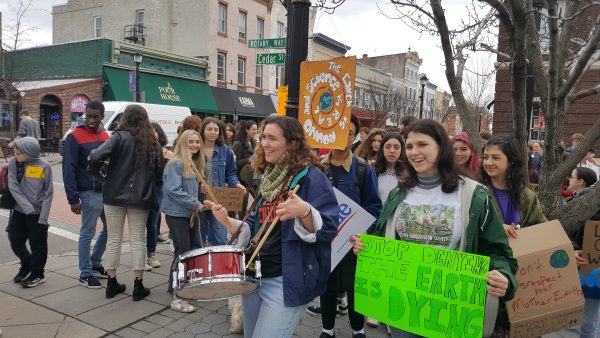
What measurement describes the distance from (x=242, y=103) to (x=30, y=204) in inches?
1003

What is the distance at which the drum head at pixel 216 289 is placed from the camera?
2.26 m

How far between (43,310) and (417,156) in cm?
396

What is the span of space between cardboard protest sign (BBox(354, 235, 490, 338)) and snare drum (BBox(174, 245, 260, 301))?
708 mm

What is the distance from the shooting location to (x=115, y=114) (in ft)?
50.3

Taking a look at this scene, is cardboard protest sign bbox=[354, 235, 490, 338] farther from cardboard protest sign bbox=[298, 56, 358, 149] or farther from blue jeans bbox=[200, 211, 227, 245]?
blue jeans bbox=[200, 211, 227, 245]

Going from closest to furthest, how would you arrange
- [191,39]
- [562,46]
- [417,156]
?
[417,156] < [562,46] < [191,39]

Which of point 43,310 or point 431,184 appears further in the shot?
point 43,310

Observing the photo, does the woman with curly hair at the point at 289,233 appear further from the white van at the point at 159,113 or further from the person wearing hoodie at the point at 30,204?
the white van at the point at 159,113

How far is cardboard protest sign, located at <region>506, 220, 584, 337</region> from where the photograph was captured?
8.40 ft

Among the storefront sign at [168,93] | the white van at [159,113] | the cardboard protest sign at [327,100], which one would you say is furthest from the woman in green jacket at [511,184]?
the storefront sign at [168,93]

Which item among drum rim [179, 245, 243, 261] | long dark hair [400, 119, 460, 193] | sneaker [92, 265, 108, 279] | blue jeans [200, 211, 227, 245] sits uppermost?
long dark hair [400, 119, 460, 193]

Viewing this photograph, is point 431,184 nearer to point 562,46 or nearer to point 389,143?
point 389,143

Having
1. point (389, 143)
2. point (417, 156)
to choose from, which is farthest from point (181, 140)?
point (417, 156)

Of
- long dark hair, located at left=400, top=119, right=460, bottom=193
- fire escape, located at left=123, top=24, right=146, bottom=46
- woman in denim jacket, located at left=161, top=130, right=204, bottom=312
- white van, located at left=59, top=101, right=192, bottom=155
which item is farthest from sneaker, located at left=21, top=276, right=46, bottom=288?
fire escape, located at left=123, top=24, right=146, bottom=46
